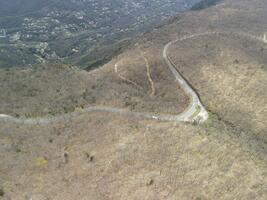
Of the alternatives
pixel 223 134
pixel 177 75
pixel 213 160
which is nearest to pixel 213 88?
pixel 177 75

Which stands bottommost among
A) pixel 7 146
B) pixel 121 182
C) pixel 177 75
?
pixel 177 75

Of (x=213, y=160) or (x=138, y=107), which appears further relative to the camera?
(x=138, y=107)

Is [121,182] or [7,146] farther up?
[121,182]

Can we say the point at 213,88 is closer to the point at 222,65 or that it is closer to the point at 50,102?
the point at 222,65

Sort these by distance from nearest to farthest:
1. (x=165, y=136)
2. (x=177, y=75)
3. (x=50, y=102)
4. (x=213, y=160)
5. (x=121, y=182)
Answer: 1. (x=121, y=182)
2. (x=213, y=160)
3. (x=165, y=136)
4. (x=50, y=102)
5. (x=177, y=75)

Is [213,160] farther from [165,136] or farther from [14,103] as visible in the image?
[14,103]

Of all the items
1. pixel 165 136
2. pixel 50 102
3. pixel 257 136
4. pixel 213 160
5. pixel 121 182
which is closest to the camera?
pixel 121 182
